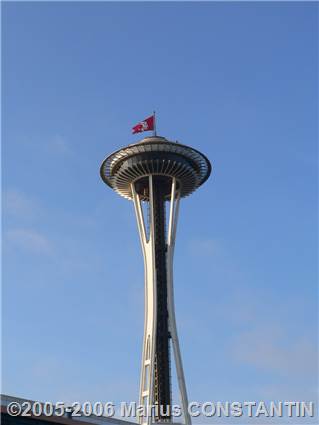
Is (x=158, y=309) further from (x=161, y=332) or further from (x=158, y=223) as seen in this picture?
(x=158, y=223)

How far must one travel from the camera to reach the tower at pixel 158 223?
100m

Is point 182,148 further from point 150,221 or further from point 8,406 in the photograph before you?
point 8,406

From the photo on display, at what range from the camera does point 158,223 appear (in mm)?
111812

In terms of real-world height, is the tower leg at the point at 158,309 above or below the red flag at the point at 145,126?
below

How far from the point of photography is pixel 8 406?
70.1m

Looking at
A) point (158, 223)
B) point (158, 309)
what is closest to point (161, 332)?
point (158, 309)

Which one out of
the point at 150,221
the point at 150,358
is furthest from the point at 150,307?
the point at 150,221

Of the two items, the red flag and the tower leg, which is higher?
the red flag

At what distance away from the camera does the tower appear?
10006cm

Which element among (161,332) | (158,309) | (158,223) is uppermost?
(158,223)

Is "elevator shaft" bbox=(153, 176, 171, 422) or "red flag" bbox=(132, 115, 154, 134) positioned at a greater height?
"red flag" bbox=(132, 115, 154, 134)

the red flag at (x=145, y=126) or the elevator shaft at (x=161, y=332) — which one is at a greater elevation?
the red flag at (x=145, y=126)

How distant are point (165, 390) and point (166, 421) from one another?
586 centimetres

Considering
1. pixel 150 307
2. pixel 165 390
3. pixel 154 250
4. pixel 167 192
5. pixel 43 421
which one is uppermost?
pixel 167 192
